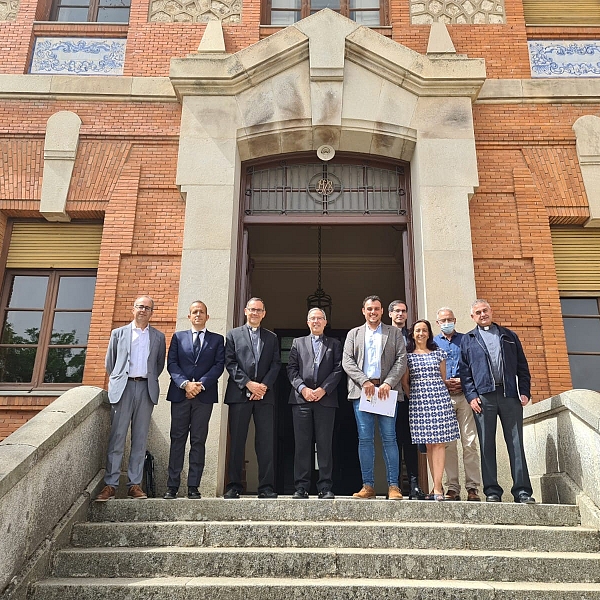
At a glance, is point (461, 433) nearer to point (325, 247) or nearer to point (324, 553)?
point (324, 553)

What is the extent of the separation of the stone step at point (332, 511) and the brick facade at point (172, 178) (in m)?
2.54

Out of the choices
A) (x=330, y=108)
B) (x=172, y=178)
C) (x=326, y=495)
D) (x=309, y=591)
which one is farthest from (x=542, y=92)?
(x=309, y=591)

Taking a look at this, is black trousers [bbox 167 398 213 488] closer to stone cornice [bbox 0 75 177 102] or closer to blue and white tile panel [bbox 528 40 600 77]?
stone cornice [bbox 0 75 177 102]

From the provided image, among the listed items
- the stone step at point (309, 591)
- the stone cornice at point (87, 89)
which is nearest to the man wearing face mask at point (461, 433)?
the stone step at point (309, 591)

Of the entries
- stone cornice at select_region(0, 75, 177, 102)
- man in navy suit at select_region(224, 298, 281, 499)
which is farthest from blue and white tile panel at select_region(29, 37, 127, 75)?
man in navy suit at select_region(224, 298, 281, 499)

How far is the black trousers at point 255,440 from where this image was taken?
Result: 564 centimetres

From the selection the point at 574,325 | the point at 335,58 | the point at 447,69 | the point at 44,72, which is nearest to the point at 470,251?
the point at 574,325

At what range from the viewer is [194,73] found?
27.1 ft

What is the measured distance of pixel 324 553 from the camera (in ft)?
14.3

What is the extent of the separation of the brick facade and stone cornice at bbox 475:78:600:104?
90 millimetres

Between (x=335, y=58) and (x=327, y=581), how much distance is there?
6471 mm

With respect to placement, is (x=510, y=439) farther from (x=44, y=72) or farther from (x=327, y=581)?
(x=44, y=72)

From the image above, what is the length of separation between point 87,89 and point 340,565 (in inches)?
275

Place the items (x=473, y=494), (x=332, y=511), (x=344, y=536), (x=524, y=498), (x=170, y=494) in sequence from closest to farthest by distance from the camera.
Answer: (x=344, y=536), (x=332, y=511), (x=524, y=498), (x=170, y=494), (x=473, y=494)
